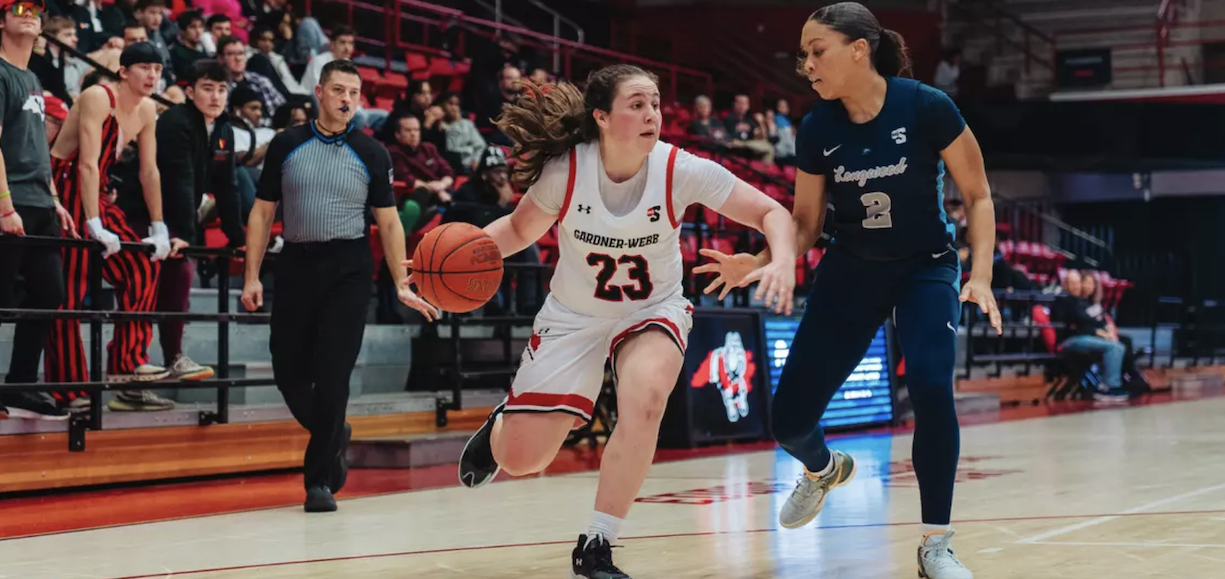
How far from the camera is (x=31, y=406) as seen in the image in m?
7.03

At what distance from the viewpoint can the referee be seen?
6.38 m

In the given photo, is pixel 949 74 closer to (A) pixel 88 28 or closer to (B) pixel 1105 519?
(A) pixel 88 28

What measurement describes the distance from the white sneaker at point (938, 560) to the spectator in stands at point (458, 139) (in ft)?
28.7

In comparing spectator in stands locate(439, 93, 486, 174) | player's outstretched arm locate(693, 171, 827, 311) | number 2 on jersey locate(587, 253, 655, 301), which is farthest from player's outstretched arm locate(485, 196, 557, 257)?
spectator in stands locate(439, 93, 486, 174)

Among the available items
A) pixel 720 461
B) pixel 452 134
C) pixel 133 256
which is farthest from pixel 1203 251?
pixel 133 256

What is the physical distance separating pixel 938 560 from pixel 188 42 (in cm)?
892

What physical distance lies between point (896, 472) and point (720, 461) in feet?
4.33

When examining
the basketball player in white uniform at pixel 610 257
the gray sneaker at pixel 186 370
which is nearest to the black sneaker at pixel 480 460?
the basketball player in white uniform at pixel 610 257

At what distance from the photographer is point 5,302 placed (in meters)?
6.68

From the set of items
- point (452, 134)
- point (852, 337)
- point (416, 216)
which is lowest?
point (852, 337)

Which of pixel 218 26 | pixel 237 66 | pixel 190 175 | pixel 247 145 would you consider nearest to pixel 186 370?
pixel 190 175

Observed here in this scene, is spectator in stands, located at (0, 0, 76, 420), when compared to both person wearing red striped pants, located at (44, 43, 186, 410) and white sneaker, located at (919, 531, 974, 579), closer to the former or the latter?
person wearing red striped pants, located at (44, 43, 186, 410)

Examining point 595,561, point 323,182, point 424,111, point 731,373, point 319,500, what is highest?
point 424,111

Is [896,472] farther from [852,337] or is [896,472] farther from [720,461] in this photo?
[852,337]
